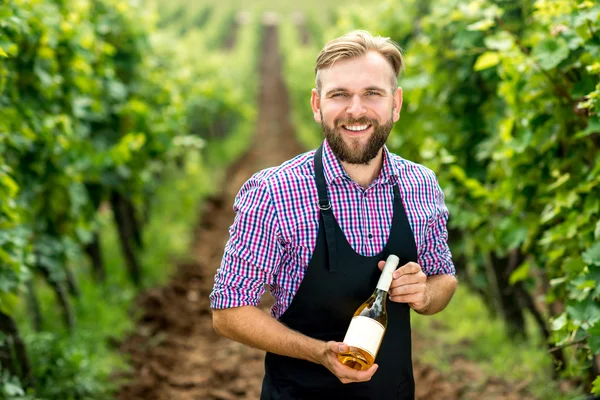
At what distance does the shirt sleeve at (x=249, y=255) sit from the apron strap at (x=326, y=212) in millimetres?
162

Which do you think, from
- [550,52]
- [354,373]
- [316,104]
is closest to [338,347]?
[354,373]

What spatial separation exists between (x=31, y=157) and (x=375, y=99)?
3.59 meters

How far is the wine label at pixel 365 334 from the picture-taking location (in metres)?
2.04

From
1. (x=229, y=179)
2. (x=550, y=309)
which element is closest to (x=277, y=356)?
(x=550, y=309)

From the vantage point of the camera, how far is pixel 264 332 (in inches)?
86.5

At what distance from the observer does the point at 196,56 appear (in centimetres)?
1870

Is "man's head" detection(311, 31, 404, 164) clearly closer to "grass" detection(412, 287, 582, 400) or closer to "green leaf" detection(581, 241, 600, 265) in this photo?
"green leaf" detection(581, 241, 600, 265)

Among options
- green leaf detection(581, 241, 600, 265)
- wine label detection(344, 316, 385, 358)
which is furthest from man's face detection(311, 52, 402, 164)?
green leaf detection(581, 241, 600, 265)

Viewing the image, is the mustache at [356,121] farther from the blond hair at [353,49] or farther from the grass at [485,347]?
the grass at [485,347]

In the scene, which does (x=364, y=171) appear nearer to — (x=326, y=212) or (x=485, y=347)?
(x=326, y=212)

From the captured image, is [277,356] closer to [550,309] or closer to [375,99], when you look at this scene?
[375,99]

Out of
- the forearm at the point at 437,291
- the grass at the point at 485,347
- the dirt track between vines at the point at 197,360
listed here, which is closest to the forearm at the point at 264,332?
the forearm at the point at 437,291

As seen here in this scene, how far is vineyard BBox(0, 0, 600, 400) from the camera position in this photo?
11.4ft

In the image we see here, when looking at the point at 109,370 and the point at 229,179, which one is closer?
the point at 109,370
